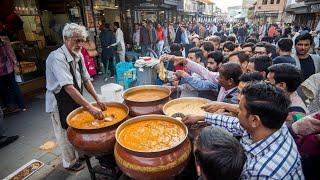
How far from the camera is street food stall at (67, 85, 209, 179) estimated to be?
6.17 ft

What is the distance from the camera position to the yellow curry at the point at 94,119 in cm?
246

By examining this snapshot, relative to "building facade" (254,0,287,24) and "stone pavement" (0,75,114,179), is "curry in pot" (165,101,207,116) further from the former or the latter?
"building facade" (254,0,287,24)

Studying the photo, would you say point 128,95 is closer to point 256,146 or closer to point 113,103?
point 113,103

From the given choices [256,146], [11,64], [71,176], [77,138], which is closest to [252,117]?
[256,146]

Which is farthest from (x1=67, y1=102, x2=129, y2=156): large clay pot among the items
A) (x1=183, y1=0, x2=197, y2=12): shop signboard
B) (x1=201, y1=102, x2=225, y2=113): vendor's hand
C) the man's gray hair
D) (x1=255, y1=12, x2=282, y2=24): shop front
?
(x1=255, y1=12, x2=282, y2=24): shop front

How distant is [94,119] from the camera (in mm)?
2664

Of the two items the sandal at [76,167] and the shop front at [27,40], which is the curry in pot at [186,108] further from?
the shop front at [27,40]

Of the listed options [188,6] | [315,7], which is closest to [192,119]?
[315,7]

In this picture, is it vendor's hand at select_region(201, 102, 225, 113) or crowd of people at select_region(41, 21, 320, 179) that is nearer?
crowd of people at select_region(41, 21, 320, 179)

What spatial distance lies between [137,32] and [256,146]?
11.2 meters

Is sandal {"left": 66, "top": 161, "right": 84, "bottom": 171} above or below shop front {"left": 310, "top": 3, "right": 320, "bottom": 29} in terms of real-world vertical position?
below

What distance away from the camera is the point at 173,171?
6.35ft

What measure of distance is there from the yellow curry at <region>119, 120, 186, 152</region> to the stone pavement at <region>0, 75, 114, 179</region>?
5.52 feet

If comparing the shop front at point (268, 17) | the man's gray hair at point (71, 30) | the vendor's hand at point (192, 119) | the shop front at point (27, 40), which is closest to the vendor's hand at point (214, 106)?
the vendor's hand at point (192, 119)
